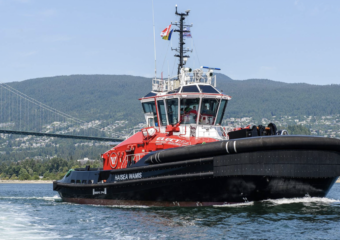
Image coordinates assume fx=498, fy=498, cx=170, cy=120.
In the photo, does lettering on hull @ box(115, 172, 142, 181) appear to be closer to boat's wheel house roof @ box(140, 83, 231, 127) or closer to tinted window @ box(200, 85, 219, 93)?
boat's wheel house roof @ box(140, 83, 231, 127)

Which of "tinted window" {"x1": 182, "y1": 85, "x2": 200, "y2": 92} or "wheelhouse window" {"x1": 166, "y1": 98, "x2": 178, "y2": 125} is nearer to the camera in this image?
"tinted window" {"x1": 182, "y1": 85, "x2": 200, "y2": 92}

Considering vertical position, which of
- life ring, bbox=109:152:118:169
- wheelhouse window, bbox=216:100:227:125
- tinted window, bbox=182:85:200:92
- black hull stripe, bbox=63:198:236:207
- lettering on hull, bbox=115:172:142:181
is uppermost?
tinted window, bbox=182:85:200:92

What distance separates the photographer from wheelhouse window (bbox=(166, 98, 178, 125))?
1755 centimetres

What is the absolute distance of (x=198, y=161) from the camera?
46.4ft

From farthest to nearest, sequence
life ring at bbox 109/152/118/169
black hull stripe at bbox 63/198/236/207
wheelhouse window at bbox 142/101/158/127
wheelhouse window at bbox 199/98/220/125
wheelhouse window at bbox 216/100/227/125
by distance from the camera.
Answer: wheelhouse window at bbox 142/101/158/127, life ring at bbox 109/152/118/169, wheelhouse window at bbox 216/100/227/125, wheelhouse window at bbox 199/98/220/125, black hull stripe at bbox 63/198/236/207

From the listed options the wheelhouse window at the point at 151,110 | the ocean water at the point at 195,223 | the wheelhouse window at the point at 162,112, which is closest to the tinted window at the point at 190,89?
the wheelhouse window at the point at 162,112

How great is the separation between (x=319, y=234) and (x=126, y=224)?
493cm

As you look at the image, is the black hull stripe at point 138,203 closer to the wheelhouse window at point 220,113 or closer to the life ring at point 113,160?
the life ring at point 113,160

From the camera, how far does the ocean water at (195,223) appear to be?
36.5ft

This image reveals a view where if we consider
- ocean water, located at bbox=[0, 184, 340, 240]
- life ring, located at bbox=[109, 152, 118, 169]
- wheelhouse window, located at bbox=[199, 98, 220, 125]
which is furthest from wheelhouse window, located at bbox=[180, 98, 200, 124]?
ocean water, located at bbox=[0, 184, 340, 240]

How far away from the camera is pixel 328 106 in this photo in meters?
197

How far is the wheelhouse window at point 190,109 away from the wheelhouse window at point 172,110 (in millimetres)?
254

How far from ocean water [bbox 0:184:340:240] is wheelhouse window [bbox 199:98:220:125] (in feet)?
12.7

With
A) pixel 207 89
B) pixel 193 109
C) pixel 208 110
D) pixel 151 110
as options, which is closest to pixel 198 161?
pixel 193 109
